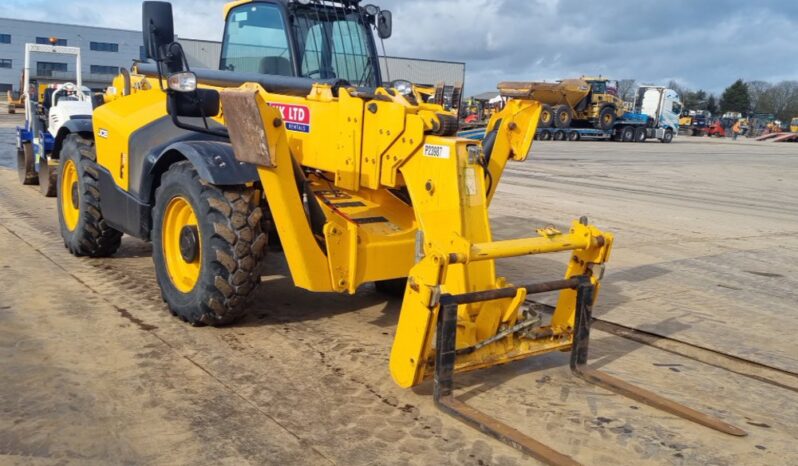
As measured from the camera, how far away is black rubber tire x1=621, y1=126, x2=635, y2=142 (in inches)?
1575

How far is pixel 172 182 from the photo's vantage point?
16.0 feet

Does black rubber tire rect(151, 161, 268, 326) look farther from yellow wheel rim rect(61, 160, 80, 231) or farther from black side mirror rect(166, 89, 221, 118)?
yellow wheel rim rect(61, 160, 80, 231)

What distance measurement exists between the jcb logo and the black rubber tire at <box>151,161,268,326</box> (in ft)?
4.05

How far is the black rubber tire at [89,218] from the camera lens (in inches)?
253

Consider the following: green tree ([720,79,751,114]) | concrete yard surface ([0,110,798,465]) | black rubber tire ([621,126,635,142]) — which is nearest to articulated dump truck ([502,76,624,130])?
black rubber tire ([621,126,635,142])

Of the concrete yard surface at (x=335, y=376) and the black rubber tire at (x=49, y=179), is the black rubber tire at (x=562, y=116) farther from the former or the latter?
the concrete yard surface at (x=335, y=376)

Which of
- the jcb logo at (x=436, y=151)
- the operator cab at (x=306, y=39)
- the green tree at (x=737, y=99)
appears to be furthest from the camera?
the green tree at (x=737, y=99)

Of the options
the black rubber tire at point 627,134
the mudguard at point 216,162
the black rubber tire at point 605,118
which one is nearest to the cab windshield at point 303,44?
the mudguard at point 216,162

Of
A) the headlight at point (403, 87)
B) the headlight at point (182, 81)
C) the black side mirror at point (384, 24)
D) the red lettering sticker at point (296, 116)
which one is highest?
the black side mirror at point (384, 24)

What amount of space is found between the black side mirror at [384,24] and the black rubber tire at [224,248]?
6.65 feet

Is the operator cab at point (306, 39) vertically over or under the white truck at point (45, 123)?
over

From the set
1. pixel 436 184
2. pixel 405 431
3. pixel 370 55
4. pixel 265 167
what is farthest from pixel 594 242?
pixel 370 55

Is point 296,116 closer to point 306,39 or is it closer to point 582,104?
point 306,39

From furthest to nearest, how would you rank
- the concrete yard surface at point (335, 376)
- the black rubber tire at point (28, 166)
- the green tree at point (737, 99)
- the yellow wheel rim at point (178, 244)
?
the green tree at point (737, 99) < the black rubber tire at point (28, 166) < the yellow wheel rim at point (178, 244) < the concrete yard surface at point (335, 376)
